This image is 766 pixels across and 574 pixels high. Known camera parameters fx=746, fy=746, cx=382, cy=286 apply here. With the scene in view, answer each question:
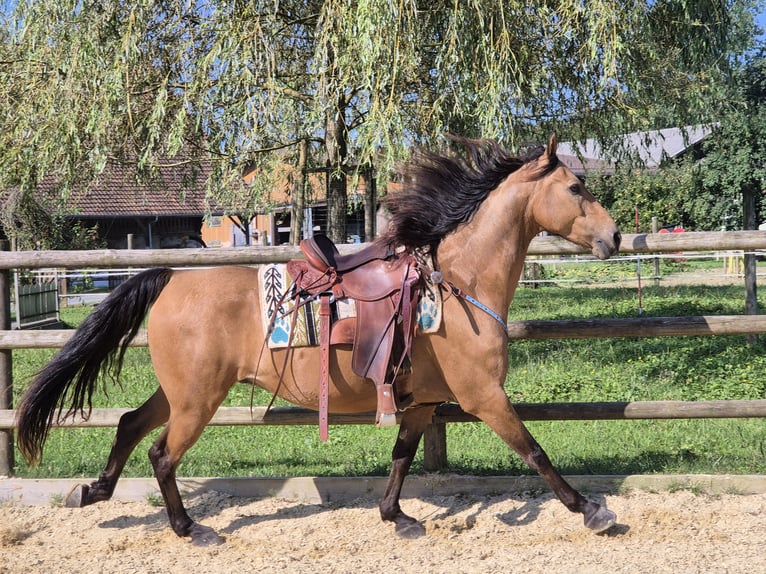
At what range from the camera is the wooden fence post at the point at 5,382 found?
5.06 m

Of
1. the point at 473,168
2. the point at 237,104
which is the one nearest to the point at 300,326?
the point at 473,168

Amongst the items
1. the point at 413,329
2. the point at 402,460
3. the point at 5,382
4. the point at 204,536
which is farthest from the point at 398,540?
the point at 5,382

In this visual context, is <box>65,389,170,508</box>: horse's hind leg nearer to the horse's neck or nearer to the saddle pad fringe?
the saddle pad fringe

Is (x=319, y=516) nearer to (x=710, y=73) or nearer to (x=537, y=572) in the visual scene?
(x=537, y=572)

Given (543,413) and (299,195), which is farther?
(299,195)

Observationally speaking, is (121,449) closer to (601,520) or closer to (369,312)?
(369,312)

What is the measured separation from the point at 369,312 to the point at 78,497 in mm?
2136

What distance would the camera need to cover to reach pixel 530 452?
4.08m

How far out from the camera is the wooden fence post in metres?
5.06

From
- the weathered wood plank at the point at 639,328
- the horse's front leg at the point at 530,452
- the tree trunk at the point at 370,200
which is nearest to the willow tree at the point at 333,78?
the tree trunk at the point at 370,200

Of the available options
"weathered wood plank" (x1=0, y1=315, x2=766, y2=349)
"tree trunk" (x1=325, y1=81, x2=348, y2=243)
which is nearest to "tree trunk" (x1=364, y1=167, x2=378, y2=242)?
"tree trunk" (x1=325, y1=81, x2=348, y2=243)

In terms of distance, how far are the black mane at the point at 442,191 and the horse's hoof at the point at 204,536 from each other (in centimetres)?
195

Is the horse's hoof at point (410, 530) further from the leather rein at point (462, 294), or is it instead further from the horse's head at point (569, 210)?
the horse's head at point (569, 210)

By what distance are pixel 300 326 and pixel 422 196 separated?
1.04 metres
